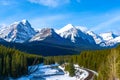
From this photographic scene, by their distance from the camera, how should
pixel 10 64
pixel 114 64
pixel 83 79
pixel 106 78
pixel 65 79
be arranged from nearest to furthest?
pixel 114 64, pixel 106 78, pixel 83 79, pixel 65 79, pixel 10 64

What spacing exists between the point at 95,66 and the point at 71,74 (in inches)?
1532

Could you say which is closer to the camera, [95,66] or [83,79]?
[83,79]

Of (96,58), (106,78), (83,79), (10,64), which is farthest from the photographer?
(96,58)

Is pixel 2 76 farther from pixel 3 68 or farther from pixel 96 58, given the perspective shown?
pixel 96 58

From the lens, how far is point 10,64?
15562 centimetres

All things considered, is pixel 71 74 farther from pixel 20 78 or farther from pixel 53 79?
pixel 20 78

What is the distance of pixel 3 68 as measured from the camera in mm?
150125

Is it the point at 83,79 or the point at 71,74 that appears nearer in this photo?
the point at 83,79

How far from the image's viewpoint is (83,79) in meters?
133

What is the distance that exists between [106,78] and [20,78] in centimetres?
7190

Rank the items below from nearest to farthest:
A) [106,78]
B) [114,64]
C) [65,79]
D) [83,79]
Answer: [114,64] < [106,78] < [83,79] < [65,79]

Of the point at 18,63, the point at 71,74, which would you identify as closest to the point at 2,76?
the point at 18,63

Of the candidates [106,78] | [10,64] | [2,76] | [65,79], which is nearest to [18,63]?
[10,64]

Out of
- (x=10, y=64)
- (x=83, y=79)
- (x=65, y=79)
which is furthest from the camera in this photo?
(x=10, y=64)
